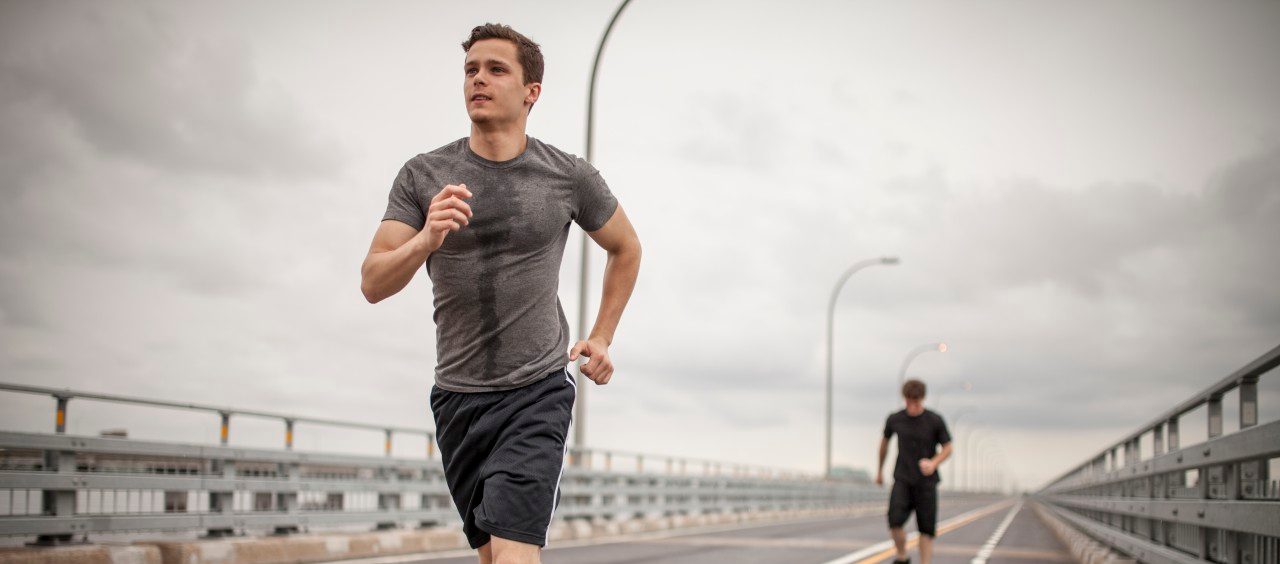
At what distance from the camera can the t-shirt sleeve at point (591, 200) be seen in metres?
3.72

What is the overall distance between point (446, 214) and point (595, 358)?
2.37 ft

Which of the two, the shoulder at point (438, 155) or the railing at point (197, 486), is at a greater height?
the shoulder at point (438, 155)

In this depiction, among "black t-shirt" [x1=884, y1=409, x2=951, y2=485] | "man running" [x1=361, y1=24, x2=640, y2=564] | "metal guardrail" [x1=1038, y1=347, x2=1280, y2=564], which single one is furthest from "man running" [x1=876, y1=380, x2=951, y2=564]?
"man running" [x1=361, y1=24, x2=640, y2=564]

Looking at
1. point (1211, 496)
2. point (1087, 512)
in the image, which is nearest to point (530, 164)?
point (1211, 496)

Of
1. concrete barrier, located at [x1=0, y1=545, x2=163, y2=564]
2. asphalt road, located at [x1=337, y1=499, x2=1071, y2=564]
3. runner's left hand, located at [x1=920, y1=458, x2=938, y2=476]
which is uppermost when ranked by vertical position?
runner's left hand, located at [x1=920, y1=458, x2=938, y2=476]

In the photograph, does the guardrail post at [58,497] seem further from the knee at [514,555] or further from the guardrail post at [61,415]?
the knee at [514,555]

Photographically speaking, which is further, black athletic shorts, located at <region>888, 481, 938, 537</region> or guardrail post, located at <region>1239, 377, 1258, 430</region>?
black athletic shorts, located at <region>888, 481, 938, 537</region>

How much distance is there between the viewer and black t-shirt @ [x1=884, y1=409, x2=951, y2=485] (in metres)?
11.3

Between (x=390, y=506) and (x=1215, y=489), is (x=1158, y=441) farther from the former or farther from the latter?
(x=390, y=506)

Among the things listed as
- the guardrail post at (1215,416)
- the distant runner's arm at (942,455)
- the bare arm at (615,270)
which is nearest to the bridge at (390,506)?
the guardrail post at (1215,416)

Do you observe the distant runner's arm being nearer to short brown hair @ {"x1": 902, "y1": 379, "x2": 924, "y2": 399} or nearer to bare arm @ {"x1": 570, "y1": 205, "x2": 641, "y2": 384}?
short brown hair @ {"x1": 902, "y1": 379, "x2": 924, "y2": 399}

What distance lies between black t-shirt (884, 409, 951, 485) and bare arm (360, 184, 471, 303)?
8602mm

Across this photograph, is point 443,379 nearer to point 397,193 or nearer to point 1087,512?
point 397,193

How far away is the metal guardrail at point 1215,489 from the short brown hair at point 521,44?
3.77 metres
